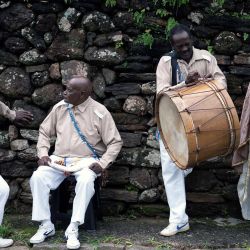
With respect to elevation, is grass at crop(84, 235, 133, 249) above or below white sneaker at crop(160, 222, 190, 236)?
below

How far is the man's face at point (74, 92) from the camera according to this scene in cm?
495

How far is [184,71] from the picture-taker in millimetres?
4859

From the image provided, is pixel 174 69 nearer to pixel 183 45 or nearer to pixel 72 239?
pixel 183 45

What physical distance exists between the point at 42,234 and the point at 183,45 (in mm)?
2152

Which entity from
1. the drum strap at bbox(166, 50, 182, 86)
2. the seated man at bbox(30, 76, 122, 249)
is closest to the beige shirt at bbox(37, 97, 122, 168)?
the seated man at bbox(30, 76, 122, 249)

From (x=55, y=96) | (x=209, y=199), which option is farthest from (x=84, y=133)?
(x=209, y=199)

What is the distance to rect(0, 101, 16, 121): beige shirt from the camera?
5.14 meters

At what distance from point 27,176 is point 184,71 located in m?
2.08

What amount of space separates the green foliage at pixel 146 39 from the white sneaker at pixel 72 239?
2082 millimetres

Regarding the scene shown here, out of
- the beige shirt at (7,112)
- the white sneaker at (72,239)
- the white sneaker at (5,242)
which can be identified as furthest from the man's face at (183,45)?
the white sneaker at (5,242)

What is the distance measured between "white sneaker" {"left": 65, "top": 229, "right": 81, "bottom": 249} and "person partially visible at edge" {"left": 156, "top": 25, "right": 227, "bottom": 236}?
0.82 m

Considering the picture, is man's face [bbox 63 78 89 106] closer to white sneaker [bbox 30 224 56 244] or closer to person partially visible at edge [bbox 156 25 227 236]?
person partially visible at edge [bbox 156 25 227 236]

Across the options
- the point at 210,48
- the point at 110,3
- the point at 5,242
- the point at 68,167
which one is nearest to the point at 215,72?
the point at 210,48

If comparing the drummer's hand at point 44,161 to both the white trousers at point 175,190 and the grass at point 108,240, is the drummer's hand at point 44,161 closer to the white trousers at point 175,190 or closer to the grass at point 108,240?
the grass at point 108,240
